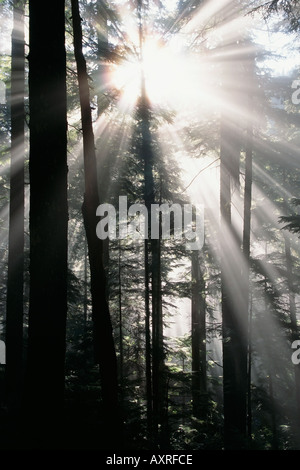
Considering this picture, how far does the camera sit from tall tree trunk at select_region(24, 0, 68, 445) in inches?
189

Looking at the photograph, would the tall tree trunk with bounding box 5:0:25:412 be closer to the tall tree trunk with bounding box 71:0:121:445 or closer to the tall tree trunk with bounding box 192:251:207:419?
the tall tree trunk with bounding box 71:0:121:445

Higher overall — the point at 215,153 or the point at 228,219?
the point at 215,153

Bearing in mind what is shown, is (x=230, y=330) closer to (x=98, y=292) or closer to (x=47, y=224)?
(x=98, y=292)

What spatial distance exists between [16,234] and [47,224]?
6493 millimetres

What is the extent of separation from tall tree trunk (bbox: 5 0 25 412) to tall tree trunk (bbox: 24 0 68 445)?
6.22 meters

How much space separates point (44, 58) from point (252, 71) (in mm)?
9231

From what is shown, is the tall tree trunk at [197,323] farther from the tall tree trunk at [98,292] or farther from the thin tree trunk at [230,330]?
the tall tree trunk at [98,292]

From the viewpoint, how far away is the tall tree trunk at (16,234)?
10.5 metres

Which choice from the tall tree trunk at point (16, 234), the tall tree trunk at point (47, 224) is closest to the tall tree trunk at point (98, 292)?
the tall tree trunk at point (47, 224)

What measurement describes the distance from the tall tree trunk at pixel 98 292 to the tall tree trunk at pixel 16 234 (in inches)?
165

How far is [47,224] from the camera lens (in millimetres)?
→ 5012

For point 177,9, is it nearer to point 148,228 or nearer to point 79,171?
point 148,228

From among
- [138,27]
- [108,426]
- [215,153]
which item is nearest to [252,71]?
[215,153]
